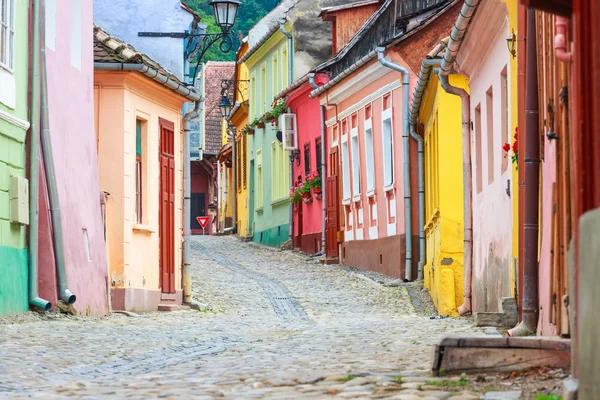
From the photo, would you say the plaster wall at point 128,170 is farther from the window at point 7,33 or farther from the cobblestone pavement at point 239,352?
the window at point 7,33

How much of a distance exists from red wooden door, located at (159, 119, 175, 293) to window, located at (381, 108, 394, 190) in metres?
4.88

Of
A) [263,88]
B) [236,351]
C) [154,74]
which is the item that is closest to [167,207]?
[154,74]

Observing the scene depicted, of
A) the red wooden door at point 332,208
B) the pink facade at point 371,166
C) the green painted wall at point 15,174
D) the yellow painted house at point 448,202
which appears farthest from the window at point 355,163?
the green painted wall at point 15,174

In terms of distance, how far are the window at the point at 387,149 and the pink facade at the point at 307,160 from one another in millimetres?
6046

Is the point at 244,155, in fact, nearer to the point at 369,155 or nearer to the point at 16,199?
the point at 369,155

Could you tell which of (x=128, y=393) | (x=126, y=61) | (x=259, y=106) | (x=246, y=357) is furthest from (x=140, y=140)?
(x=259, y=106)

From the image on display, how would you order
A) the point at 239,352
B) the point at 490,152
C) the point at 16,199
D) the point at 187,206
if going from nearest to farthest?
the point at 239,352 → the point at 16,199 → the point at 490,152 → the point at 187,206

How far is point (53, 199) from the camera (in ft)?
54.3

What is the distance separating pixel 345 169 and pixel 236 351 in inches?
763

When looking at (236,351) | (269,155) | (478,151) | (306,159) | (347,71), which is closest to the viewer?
(236,351)

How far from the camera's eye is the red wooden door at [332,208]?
31500 millimetres

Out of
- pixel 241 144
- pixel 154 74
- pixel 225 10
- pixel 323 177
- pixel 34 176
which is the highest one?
pixel 225 10

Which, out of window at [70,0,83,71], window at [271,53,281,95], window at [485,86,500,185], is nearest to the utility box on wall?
window at [70,0,83,71]

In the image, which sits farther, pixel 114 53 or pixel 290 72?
pixel 290 72
